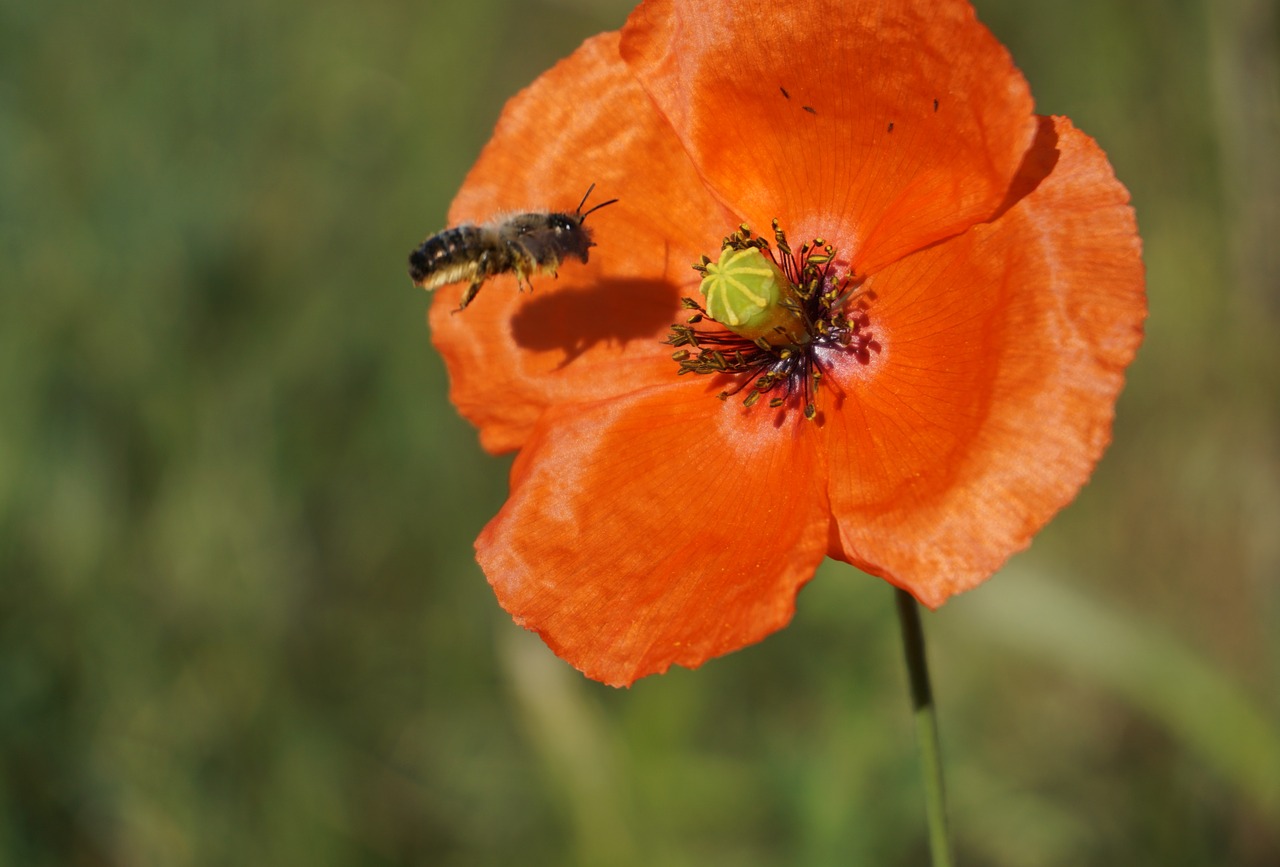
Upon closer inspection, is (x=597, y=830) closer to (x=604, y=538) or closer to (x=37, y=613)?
(x=604, y=538)

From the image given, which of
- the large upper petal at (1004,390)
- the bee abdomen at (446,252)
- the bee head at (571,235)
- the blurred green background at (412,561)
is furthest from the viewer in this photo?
the blurred green background at (412,561)

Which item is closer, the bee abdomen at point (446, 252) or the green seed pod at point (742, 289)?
the bee abdomen at point (446, 252)

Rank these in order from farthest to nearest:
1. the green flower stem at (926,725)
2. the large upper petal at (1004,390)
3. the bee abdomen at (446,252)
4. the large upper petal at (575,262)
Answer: the large upper petal at (575,262) < the bee abdomen at (446,252) < the green flower stem at (926,725) < the large upper petal at (1004,390)

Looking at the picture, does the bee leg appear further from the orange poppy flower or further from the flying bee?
the orange poppy flower

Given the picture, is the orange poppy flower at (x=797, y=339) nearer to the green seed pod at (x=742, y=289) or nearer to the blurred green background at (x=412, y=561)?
the green seed pod at (x=742, y=289)

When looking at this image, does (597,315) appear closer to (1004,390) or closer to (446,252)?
(446,252)

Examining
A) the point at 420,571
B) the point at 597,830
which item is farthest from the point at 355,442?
the point at 597,830

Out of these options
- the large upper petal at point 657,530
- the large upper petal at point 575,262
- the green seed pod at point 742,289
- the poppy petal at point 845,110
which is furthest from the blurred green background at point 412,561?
the poppy petal at point 845,110

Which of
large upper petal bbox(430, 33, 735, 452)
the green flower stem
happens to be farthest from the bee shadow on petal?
the green flower stem

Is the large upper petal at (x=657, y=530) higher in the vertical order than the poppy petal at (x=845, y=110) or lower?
lower
